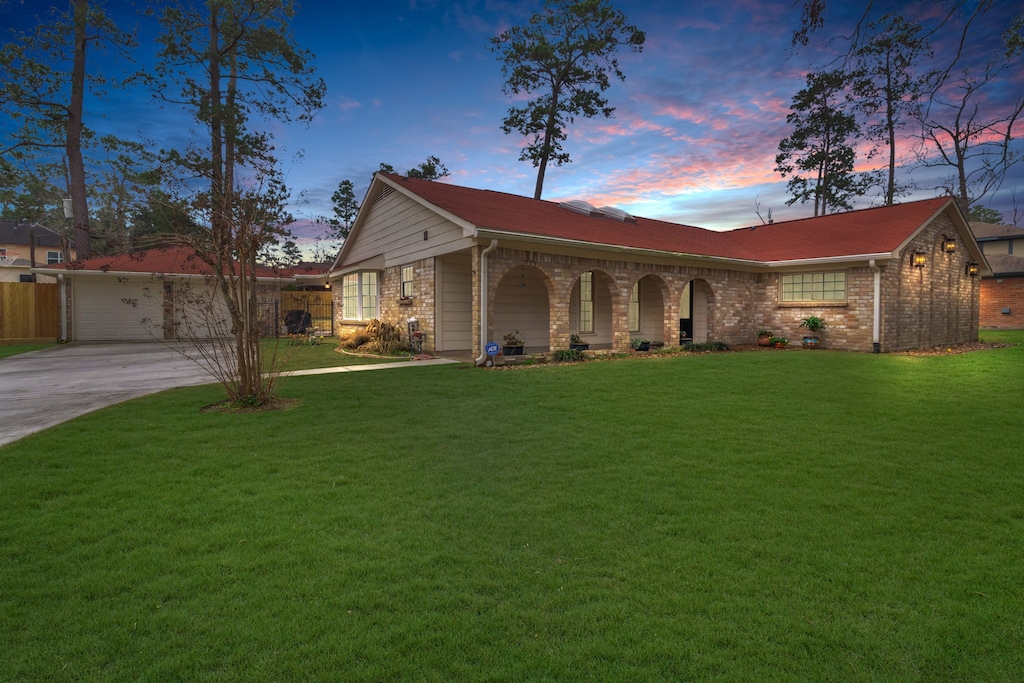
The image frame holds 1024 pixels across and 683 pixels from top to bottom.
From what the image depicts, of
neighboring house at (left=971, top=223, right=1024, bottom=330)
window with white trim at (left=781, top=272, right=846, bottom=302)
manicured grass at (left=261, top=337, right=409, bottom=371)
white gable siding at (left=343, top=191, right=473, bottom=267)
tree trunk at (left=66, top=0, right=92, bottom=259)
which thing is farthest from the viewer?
neighboring house at (left=971, top=223, right=1024, bottom=330)

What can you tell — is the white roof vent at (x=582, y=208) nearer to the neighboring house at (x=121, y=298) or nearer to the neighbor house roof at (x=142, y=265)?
the neighbor house roof at (x=142, y=265)

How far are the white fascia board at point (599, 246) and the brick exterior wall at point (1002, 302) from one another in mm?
20350

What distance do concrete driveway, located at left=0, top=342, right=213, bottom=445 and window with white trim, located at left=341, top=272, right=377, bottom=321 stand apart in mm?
5627

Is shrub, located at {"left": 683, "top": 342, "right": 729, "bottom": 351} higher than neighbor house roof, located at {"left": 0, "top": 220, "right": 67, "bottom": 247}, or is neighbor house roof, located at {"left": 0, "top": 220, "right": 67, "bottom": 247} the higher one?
neighbor house roof, located at {"left": 0, "top": 220, "right": 67, "bottom": 247}

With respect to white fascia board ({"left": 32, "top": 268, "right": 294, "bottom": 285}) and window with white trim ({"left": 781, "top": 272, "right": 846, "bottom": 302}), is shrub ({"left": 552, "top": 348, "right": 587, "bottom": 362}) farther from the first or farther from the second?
white fascia board ({"left": 32, "top": 268, "right": 294, "bottom": 285})

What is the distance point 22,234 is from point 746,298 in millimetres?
56787

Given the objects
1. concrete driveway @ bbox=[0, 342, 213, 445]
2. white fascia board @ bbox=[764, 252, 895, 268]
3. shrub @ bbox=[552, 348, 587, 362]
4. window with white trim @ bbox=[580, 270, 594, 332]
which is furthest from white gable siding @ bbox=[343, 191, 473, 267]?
white fascia board @ bbox=[764, 252, 895, 268]

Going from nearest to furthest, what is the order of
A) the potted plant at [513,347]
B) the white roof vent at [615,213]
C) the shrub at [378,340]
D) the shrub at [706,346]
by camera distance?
the potted plant at [513,347]
the shrub at [378,340]
the shrub at [706,346]
the white roof vent at [615,213]

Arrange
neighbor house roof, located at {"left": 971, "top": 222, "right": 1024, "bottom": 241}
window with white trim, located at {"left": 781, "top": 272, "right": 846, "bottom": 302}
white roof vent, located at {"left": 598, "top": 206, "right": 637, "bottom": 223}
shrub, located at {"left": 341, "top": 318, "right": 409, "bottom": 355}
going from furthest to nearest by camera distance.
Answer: neighbor house roof, located at {"left": 971, "top": 222, "right": 1024, "bottom": 241}
white roof vent, located at {"left": 598, "top": 206, "right": 637, "bottom": 223}
window with white trim, located at {"left": 781, "top": 272, "right": 846, "bottom": 302}
shrub, located at {"left": 341, "top": 318, "right": 409, "bottom": 355}

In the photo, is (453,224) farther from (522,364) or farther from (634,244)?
(634,244)

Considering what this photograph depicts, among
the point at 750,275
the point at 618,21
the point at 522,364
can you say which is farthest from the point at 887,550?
the point at 618,21

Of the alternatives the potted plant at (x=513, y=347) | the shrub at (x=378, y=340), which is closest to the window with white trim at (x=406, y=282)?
the shrub at (x=378, y=340)

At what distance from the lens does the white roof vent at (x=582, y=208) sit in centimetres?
1625

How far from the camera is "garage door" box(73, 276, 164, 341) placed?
690 inches
